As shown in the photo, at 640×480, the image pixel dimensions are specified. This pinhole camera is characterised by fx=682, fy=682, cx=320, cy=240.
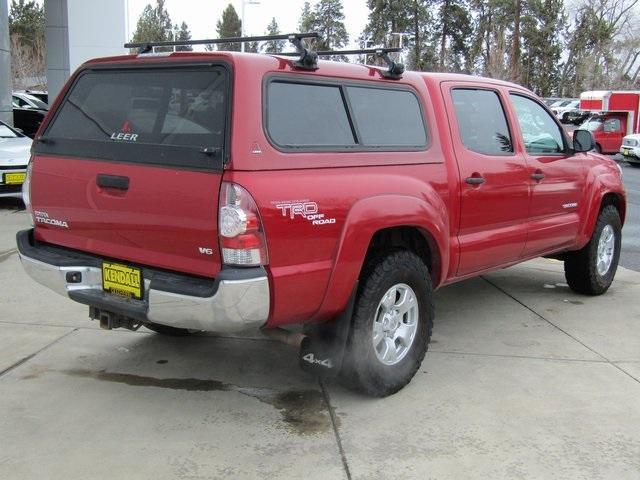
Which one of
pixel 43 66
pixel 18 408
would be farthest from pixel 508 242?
pixel 43 66

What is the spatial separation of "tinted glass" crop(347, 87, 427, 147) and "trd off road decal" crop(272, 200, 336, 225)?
2.11 ft

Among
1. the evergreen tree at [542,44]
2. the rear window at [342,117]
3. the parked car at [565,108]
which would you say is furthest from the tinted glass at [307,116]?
the evergreen tree at [542,44]

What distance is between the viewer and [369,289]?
376 cm

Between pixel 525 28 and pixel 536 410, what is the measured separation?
63060 millimetres

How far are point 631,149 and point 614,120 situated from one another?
3.32 m

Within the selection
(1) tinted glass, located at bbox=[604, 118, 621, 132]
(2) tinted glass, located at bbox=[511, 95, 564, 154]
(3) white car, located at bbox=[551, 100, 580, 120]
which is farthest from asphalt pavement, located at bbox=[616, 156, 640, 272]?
(3) white car, located at bbox=[551, 100, 580, 120]

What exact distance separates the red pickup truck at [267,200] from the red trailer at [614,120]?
24043mm

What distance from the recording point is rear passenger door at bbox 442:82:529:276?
455 centimetres

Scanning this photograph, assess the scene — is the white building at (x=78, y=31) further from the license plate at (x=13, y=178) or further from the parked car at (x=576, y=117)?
the parked car at (x=576, y=117)

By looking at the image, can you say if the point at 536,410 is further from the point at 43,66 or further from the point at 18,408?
the point at 43,66

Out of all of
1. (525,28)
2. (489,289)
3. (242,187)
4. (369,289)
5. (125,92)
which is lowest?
(489,289)

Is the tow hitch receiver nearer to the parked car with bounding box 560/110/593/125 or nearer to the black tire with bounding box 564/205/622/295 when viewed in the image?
the black tire with bounding box 564/205/622/295

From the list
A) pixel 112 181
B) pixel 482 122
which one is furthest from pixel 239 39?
pixel 482 122

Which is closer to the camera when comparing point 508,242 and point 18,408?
point 18,408
